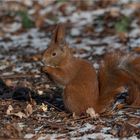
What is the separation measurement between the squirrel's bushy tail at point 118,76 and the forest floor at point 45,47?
0.62 ft

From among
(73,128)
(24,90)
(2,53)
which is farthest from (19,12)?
(73,128)

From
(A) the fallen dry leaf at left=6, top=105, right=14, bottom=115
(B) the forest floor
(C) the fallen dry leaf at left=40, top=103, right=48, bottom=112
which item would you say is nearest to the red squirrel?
(B) the forest floor

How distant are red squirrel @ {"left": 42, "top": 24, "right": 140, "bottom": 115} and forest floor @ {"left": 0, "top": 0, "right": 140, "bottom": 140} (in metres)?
0.12

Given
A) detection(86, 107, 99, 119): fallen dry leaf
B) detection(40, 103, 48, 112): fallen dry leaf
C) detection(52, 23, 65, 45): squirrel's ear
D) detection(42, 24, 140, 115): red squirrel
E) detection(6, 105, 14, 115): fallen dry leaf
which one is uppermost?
detection(52, 23, 65, 45): squirrel's ear

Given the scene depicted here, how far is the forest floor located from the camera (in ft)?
14.1

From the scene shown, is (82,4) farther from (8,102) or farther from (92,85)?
(92,85)

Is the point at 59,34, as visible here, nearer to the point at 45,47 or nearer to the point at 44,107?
the point at 44,107

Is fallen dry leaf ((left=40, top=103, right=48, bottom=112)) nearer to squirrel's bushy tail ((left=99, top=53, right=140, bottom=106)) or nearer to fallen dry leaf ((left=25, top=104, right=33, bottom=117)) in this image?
fallen dry leaf ((left=25, top=104, right=33, bottom=117))

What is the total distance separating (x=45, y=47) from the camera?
7.67m

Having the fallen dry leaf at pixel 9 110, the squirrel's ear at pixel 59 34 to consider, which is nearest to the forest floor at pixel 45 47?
the fallen dry leaf at pixel 9 110

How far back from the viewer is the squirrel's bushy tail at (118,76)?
168 inches

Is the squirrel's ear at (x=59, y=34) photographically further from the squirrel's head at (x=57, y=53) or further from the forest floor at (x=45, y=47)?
the forest floor at (x=45, y=47)

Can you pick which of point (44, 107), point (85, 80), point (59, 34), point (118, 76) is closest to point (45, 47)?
point (44, 107)

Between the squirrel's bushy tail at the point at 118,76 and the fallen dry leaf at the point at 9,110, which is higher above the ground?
the squirrel's bushy tail at the point at 118,76
